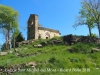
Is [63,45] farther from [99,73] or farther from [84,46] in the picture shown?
[99,73]

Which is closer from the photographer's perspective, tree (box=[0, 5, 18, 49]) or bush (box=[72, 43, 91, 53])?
bush (box=[72, 43, 91, 53])

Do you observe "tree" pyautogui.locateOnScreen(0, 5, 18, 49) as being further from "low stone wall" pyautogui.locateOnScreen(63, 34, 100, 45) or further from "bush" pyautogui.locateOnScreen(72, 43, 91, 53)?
"bush" pyautogui.locateOnScreen(72, 43, 91, 53)

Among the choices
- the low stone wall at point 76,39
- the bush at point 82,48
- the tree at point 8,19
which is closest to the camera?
the bush at point 82,48

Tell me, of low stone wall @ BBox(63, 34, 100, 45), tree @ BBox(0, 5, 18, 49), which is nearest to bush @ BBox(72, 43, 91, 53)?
low stone wall @ BBox(63, 34, 100, 45)

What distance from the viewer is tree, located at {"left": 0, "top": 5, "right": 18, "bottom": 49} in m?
50.1

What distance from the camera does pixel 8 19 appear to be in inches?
1983

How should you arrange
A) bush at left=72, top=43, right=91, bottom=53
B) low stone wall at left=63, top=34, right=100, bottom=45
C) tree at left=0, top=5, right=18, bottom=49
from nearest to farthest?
bush at left=72, top=43, right=91, bottom=53, low stone wall at left=63, top=34, right=100, bottom=45, tree at left=0, top=5, right=18, bottom=49

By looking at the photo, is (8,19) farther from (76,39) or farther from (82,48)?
(82,48)

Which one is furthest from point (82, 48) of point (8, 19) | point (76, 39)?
point (8, 19)

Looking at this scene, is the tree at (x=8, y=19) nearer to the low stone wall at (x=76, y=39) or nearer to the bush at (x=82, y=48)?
the low stone wall at (x=76, y=39)

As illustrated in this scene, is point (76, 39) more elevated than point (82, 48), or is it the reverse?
point (76, 39)

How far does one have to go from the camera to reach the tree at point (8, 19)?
5006 centimetres

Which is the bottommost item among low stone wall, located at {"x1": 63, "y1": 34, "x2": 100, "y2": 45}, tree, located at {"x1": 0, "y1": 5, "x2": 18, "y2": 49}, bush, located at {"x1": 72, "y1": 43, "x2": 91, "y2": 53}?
bush, located at {"x1": 72, "y1": 43, "x2": 91, "y2": 53}

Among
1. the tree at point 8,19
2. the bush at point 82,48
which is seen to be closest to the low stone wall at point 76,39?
the bush at point 82,48
